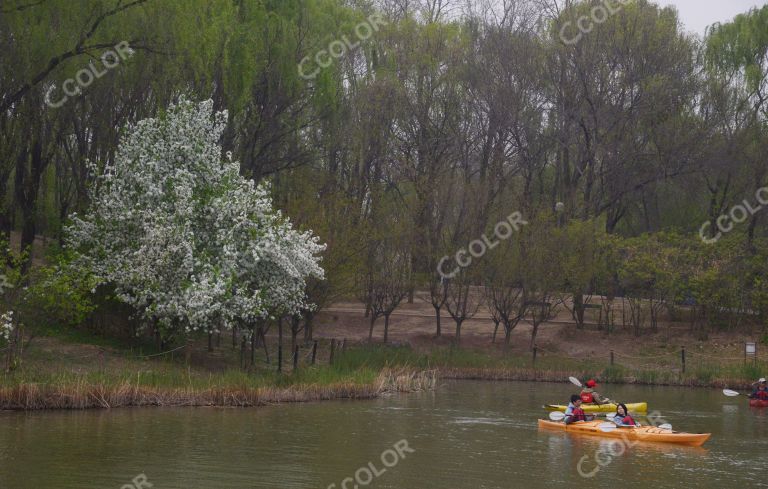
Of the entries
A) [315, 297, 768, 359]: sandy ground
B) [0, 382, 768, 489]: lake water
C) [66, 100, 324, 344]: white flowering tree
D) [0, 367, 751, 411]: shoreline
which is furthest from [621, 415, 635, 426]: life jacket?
[315, 297, 768, 359]: sandy ground

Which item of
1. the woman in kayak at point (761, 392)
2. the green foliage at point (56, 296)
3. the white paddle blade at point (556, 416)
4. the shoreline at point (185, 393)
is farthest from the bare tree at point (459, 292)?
the green foliage at point (56, 296)

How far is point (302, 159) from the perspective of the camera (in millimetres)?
45812

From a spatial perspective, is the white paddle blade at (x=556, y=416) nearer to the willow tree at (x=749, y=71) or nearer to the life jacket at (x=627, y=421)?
the life jacket at (x=627, y=421)

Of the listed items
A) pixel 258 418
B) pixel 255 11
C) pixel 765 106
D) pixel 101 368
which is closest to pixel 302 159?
pixel 255 11

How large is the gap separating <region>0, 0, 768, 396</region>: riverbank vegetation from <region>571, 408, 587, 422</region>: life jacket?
6.82 metres

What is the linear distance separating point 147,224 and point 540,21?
103ft

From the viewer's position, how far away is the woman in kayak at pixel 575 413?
26.8 metres

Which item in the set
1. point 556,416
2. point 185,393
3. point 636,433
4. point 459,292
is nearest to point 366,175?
point 459,292

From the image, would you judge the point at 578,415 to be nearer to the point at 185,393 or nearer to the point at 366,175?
the point at 185,393

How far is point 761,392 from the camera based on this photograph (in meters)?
32.8

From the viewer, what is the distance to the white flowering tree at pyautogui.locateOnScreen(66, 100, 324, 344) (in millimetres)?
30406

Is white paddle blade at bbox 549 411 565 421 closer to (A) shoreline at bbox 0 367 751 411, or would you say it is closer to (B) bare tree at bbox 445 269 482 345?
(A) shoreline at bbox 0 367 751 411

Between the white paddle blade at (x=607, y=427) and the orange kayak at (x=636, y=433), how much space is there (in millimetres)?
50

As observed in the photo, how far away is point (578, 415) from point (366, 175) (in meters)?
25.3
